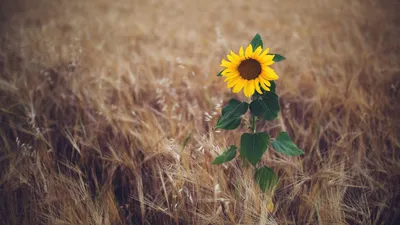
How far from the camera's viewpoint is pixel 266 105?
977 mm

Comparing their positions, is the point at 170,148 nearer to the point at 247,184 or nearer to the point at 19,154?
the point at 247,184

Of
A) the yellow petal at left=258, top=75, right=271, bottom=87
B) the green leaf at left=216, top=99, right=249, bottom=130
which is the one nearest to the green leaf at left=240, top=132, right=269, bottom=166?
the green leaf at left=216, top=99, right=249, bottom=130

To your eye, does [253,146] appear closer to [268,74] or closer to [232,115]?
[232,115]

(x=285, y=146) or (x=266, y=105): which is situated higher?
(x=266, y=105)

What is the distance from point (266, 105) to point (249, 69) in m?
0.13

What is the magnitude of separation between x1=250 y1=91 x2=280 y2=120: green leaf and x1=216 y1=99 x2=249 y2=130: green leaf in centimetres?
3

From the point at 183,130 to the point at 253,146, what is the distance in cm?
58

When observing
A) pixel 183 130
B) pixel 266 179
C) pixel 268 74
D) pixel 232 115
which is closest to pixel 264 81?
pixel 268 74

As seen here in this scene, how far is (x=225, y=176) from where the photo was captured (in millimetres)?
1174

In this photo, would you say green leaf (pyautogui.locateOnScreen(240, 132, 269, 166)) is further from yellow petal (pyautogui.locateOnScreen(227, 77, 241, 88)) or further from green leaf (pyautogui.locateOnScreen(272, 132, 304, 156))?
yellow petal (pyautogui.locateOnScreen(227, 77, 241, 88))

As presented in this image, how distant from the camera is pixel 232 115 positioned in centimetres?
99

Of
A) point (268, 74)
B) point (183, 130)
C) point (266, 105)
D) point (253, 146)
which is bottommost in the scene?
point (183, 130)

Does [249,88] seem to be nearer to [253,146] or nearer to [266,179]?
[253,146]

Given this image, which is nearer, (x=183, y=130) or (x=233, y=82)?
(x=233, y=82)
